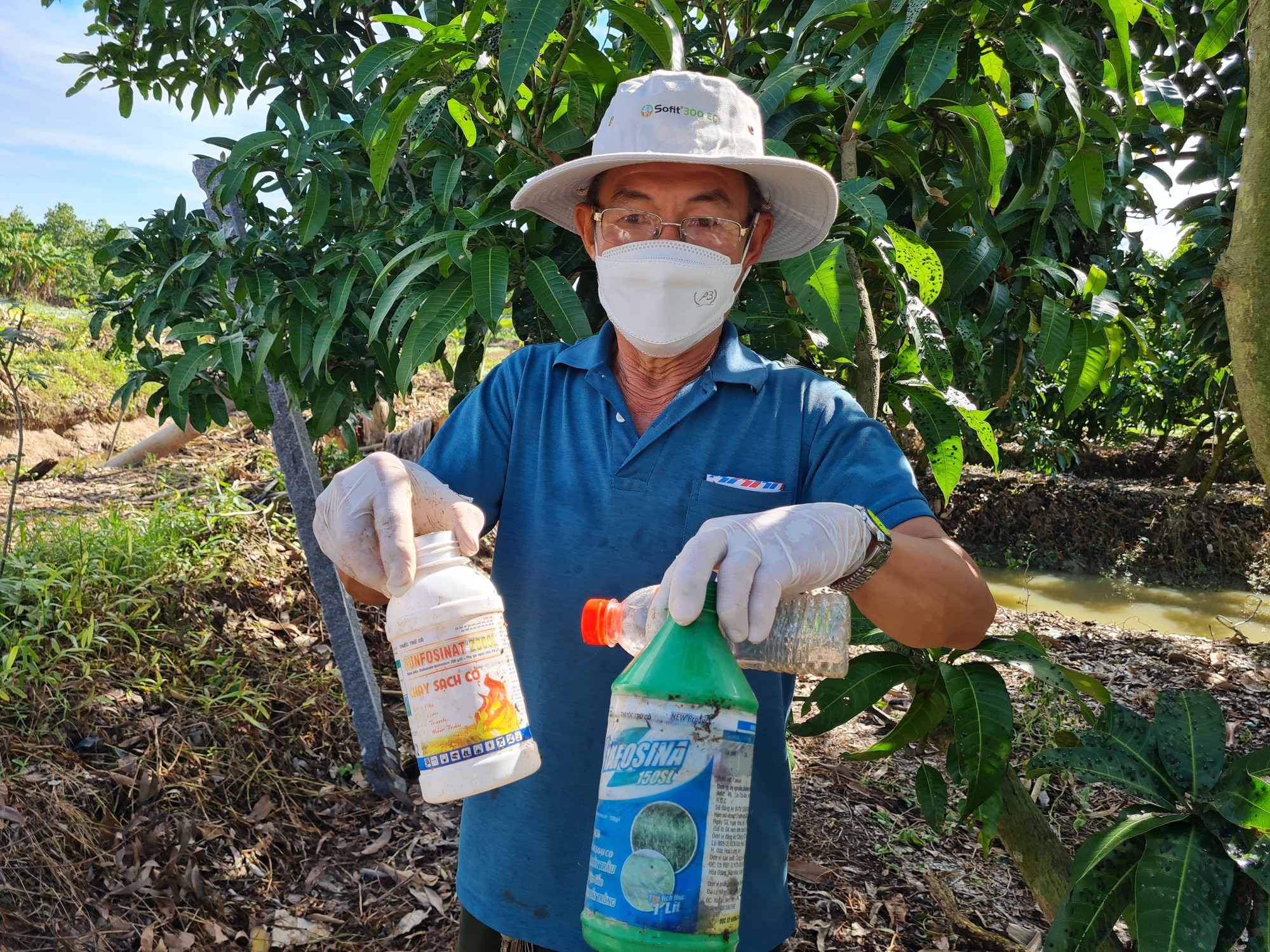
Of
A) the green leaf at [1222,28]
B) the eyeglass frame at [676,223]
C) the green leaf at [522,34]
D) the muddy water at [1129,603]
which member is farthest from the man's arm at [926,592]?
the muddy water at [1129,603]

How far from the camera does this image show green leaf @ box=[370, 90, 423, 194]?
1562mm

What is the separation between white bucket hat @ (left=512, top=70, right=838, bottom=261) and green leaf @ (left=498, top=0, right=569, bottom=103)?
0.49 feet

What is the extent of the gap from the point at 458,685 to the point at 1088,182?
1.50 m

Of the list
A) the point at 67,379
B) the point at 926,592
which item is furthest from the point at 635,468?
the point at 67,379

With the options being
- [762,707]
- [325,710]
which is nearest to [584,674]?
[762,707]

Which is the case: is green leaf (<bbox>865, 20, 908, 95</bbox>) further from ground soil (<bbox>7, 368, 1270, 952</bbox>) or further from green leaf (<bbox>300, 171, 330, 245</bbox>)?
ground soil (<bbox>7, 368, 1270, 952</bbox>)

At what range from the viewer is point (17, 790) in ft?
8.87

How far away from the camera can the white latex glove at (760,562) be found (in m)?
1.05

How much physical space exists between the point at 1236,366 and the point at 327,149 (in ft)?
6.29

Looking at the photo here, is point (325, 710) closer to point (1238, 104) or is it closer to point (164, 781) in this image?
point (164, 781)

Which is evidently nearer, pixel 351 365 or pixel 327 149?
pixel 327 149

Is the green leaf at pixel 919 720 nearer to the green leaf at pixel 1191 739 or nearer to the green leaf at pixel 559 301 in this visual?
the green leaf at pixel 1191 739

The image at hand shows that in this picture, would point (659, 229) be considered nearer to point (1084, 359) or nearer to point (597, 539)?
point (597, 539)

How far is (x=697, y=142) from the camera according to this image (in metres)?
1.33
